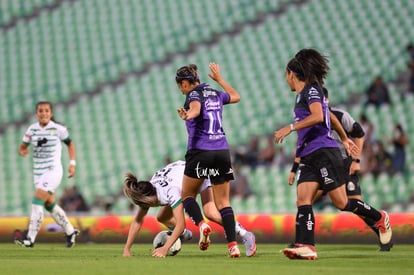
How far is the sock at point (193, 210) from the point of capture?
988 centimetres

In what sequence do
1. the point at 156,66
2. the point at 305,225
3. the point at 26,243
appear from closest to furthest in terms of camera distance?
the point at 305,225, the point at 26,243, the point at 156,66

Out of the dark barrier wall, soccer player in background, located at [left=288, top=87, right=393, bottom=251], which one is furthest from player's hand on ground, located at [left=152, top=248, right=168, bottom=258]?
the dark barrier wall

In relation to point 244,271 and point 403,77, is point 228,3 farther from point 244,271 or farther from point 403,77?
point 244,271

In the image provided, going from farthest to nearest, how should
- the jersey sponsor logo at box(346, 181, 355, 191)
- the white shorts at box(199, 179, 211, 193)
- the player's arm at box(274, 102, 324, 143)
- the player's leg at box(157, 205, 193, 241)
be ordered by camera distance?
the jersey sponsor logo at box(346, 181, 355, 191)
the player's leg at box(157, 205, 193, 241)
the white shorts at box(199, 179, 211, 193)
the player's arm at box(274, 102, 324, 143)

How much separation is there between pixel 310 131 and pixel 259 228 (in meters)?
5.46

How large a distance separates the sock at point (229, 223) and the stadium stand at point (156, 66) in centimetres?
917

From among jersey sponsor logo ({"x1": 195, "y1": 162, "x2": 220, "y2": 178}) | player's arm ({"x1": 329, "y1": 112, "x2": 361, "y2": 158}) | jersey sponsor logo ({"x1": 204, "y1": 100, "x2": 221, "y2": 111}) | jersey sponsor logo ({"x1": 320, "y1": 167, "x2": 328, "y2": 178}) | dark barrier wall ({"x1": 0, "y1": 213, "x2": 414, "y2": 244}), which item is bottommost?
dark barrier wall ({"x1": 0, "y1": 213, "x2": 414, "y2": 244})

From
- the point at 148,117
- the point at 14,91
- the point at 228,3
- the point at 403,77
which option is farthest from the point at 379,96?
the point at 14,91

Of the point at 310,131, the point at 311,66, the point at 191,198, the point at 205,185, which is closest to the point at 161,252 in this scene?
the point at 191,198

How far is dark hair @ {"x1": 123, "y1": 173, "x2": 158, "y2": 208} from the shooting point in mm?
10000

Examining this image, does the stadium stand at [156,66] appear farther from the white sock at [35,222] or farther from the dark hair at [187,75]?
the dark hair at [187,75]

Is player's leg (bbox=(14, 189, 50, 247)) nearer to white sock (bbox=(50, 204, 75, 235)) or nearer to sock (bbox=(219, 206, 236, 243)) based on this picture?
white sock (bbox=(50, 204, 75, 235))

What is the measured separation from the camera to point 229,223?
32.0ft

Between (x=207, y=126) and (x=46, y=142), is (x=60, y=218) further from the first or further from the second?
(x=207, y=126)
